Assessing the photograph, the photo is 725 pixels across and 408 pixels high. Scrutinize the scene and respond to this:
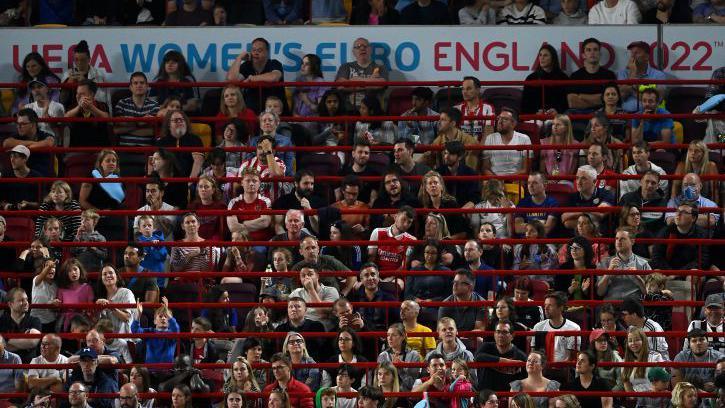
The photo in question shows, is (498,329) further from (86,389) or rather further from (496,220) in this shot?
(86,389)

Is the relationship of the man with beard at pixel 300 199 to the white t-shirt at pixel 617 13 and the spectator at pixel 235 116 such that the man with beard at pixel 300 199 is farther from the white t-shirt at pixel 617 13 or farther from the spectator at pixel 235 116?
the white t-shirt at pixel 617 13

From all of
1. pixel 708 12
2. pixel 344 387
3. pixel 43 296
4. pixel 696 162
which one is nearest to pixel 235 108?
pixel 43 296

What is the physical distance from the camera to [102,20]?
19.3 metres

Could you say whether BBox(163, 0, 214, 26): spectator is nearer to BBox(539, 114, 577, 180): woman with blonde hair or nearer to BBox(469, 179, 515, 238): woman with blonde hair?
BBox(539, 114, 577, 180): woman with blonde hair

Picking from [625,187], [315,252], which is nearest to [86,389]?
[315,252]

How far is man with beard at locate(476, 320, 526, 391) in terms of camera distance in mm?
14234

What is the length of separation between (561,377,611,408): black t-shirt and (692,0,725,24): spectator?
18.3 ft

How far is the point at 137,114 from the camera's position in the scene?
58.3 feet

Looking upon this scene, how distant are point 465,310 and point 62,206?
3.75 metres

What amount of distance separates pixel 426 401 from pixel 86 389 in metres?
2.62

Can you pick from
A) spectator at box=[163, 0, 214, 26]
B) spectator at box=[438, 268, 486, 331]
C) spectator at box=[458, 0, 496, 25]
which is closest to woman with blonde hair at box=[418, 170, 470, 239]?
spectator at box=[438, 268, 486, 331]

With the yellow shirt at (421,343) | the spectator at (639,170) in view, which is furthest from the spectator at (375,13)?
the yellow shirt at (421,343)

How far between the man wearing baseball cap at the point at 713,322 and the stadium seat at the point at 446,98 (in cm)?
418

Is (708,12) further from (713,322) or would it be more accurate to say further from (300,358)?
(300,358)
